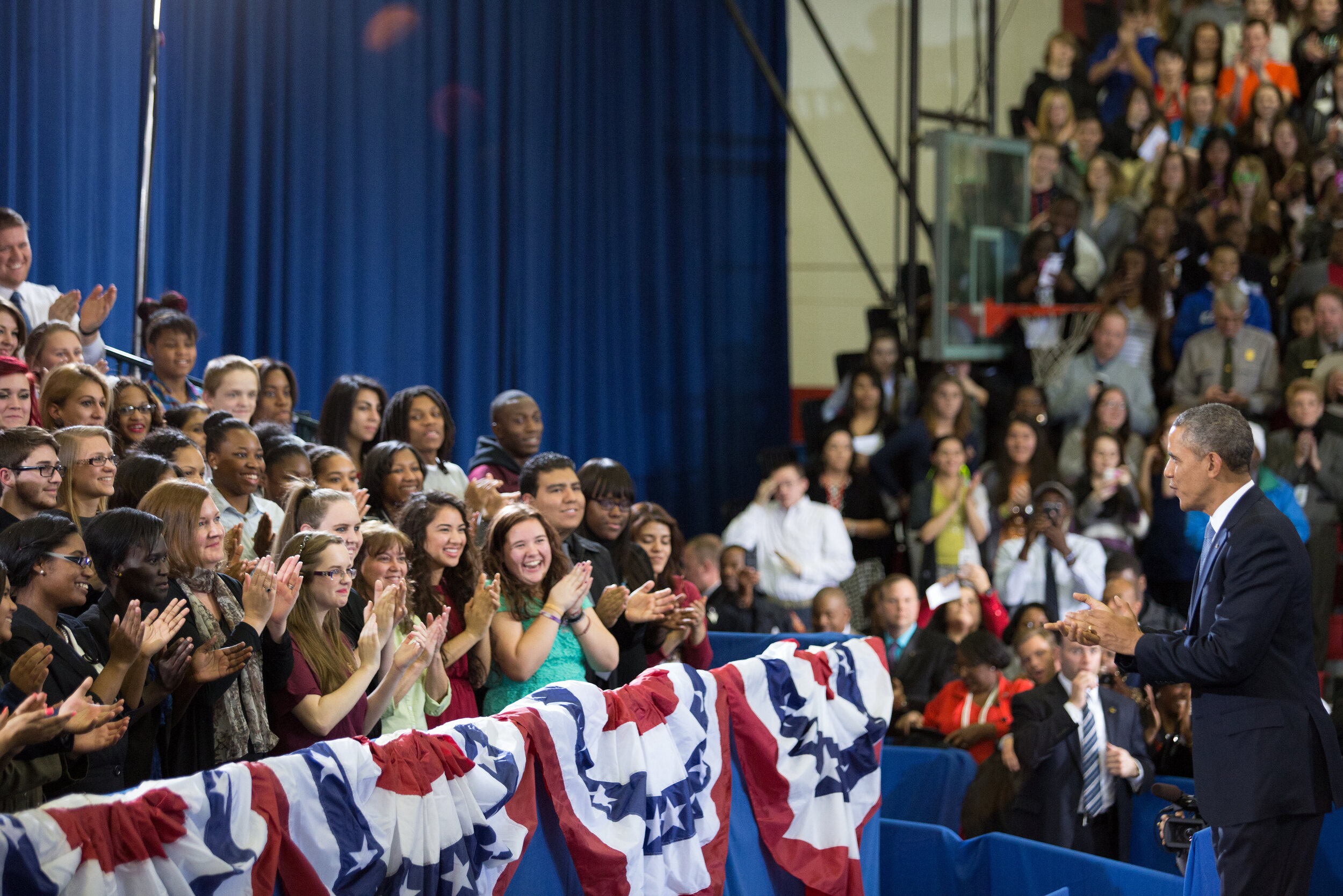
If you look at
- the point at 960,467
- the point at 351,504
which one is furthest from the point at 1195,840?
the point at 960,467

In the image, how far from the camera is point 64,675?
2.91 meters

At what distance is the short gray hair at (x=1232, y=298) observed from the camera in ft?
25.0

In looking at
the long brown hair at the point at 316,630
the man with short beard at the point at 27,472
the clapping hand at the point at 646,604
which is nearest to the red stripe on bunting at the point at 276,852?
the long brown hair at the point at 316,630

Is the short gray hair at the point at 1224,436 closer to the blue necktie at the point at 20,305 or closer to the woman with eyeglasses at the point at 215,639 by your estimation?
the woman with eyeglasses at the point at 215,639

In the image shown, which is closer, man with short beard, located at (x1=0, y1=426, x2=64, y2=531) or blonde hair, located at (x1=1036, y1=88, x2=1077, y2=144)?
man with short beard, located at (x1=0, y1=426, x2=64, y2=531)

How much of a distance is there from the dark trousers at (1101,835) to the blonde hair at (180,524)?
116 inches

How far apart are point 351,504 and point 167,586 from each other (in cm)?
61

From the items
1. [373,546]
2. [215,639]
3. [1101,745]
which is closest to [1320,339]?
[1101,745]

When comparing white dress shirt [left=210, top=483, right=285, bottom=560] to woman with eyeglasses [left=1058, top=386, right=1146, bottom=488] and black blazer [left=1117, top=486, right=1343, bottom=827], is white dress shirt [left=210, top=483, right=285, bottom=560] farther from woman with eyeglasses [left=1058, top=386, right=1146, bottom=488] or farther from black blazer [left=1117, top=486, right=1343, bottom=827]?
woman with eyeglasses [left=1058, top=386, right=1146, bottom=488]

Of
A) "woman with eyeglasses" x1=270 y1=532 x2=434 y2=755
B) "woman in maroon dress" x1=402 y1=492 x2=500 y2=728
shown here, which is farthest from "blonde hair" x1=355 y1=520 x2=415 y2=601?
"woman with eyeglasses" x1=270 y1=532 x2=434 y2=755

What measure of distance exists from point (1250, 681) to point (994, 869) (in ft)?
4.31

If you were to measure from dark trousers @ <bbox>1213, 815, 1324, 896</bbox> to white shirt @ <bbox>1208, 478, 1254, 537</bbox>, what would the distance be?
0.67 metres

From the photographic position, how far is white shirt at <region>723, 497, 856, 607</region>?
6.88 metres

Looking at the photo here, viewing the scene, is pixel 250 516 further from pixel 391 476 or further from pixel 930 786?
pixel 930 786
